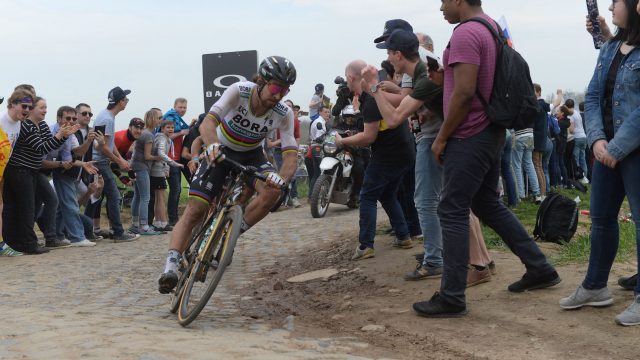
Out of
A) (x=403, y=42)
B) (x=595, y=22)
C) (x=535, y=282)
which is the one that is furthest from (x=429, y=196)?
(x=595, y=22)

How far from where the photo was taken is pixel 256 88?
666cm

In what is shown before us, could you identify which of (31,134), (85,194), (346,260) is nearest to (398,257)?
(346,260)

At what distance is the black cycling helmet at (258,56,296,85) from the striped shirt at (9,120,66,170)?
554 centimetres

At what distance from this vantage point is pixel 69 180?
11.9 m

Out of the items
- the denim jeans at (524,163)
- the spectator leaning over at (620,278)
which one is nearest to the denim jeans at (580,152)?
the denim jeans at (524,163)

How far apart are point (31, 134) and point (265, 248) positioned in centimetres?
372

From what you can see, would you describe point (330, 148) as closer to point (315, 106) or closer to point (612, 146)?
point (315, 106)

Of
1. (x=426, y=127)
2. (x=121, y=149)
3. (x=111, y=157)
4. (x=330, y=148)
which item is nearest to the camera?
(x=426, y=127)

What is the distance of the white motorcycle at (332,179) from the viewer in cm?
1320

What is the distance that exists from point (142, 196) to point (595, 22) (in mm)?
8869

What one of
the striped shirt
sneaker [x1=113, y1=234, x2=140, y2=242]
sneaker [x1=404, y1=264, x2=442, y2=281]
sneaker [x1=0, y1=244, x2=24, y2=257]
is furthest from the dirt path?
sneaker [x1=113, y1=234, x2=140, y2=242]

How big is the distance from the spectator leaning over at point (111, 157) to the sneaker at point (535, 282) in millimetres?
7976

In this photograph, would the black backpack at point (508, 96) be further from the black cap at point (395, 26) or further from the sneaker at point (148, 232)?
the sneaker at point (148, 232)

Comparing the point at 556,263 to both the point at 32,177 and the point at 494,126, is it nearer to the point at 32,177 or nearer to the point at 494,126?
the point at 494,126
